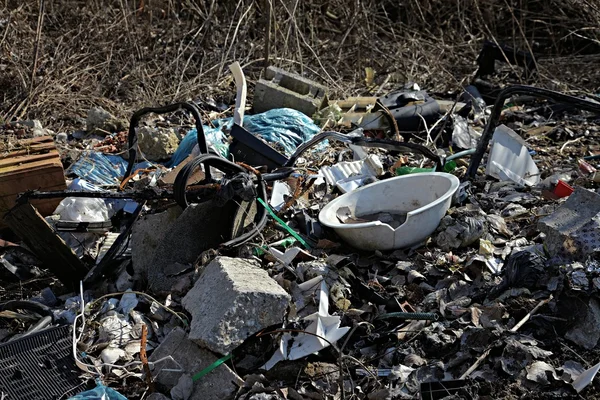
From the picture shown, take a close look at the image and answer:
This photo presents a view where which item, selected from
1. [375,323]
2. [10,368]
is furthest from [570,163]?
[10,368]

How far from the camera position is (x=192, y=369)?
10.4 feet

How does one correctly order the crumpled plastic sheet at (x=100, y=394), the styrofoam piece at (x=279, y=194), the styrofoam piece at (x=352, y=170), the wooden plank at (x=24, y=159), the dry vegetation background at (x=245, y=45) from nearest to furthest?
the crumpled plastic sheet at (x=100, y=394) → the styrofoam piece at (x=279, y=194) → the wooden plank at (x=24, y=159) → the styrofoam piece at (x=352, y=170) → the dry vegetation background at (x=245, y=45)

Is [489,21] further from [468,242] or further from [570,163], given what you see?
[468,242]

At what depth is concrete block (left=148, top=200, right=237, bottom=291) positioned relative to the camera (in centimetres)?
382

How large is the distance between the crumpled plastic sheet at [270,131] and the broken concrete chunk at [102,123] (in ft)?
2.94

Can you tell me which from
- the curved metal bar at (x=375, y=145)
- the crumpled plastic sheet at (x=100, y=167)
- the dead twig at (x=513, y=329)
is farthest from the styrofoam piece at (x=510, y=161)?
the crumpled plastic sheet at (x=100, y=167)

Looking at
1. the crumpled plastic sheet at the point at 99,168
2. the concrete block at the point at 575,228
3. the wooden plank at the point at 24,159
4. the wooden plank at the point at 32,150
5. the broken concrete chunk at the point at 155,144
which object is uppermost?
the concrete block at the point at 575,228

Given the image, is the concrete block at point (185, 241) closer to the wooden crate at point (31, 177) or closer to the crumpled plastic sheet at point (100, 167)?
the wooden crate at point (31, 177)

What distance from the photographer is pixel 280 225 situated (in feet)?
14.0

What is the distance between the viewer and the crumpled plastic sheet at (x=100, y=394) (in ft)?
9.70

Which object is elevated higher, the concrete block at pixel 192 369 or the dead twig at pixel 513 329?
the dead twig at pixel 513 329

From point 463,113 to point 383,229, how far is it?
3016 mm

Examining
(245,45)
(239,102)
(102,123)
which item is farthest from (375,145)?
(245,45)

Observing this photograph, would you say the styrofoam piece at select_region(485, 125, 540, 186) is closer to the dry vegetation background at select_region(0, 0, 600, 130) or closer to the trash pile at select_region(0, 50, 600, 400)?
the trash pile at select_region(0, 50, 600, 400)
